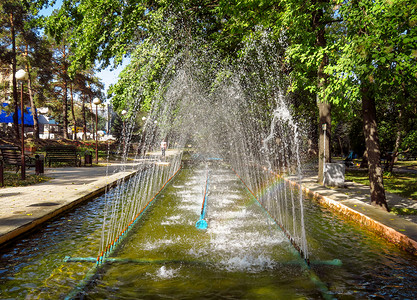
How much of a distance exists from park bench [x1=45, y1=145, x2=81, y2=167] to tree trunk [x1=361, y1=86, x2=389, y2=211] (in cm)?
1488

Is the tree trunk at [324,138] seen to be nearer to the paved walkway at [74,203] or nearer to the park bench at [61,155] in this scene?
the paved walkway at [74,203]

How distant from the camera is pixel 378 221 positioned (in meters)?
6.19

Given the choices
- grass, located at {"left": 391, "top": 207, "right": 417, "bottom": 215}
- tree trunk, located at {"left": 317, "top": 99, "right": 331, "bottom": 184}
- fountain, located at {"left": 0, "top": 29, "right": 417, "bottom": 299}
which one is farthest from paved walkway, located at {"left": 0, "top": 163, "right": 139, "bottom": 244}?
tree trunk, located at {"left": 317, "top": 99, "right": 331, "bottom": 184}

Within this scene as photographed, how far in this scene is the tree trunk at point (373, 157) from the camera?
24.8 ft

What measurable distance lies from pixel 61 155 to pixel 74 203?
35.2 feet

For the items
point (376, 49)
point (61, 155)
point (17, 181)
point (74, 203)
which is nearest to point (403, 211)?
point (376, 49)

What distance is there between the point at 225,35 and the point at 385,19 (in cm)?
942

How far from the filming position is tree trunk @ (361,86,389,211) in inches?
297

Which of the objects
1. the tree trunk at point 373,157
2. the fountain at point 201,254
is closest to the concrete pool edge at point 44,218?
the fountain at point 201,254

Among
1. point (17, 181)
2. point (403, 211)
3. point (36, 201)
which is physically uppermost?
point (17, 181)

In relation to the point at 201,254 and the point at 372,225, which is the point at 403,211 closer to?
the point at 372,225

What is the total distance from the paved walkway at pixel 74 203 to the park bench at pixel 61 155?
6.00 meters

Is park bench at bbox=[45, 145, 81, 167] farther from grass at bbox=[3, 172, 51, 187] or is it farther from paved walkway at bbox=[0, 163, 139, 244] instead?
paved walkway at bbox=[0, 163, 139, 244]

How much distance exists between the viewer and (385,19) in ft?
20.3
